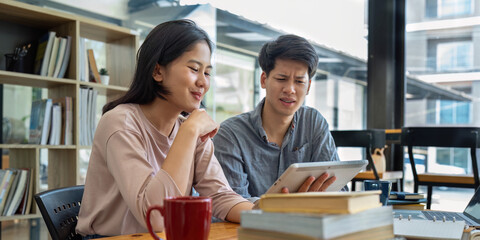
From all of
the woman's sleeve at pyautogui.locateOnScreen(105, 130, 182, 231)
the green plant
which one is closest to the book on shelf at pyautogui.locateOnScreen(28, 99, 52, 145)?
the green plant

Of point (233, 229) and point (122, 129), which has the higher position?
point (122, 129)

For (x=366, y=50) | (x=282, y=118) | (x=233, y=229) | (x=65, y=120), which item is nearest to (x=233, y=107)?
(x=366, y=50)

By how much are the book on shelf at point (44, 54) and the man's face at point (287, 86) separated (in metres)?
1.69

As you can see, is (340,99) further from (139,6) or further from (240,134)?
(240,134)

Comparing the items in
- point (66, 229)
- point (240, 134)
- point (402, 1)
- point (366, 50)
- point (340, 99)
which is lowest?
point (66, 229)

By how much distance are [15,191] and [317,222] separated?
2590 millimetres

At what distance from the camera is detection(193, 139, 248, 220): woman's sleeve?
4.09 feet

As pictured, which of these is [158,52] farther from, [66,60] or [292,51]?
[66,60]

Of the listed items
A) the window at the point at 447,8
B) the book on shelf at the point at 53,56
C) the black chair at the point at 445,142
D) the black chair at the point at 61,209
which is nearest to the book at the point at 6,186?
the book on shelf at the point at 53,56

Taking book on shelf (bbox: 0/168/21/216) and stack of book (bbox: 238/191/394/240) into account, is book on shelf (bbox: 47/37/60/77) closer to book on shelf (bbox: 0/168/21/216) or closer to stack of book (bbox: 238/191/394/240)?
book on shelf (bbox: 0/168/21/216)

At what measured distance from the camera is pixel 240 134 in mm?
1787

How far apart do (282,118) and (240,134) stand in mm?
196

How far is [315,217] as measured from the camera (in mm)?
554

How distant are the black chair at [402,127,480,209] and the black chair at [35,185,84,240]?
2698 mm
